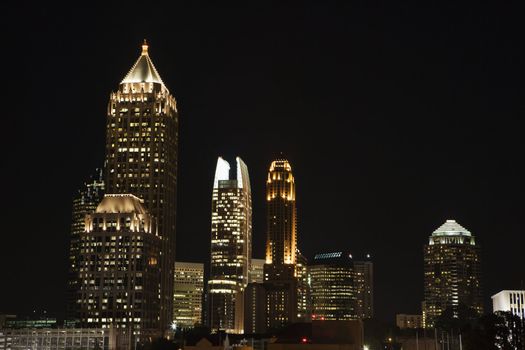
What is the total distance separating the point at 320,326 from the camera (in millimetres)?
190500

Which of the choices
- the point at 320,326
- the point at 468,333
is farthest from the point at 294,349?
the point at 468,333

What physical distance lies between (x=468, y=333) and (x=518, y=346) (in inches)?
374

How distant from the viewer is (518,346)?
534ft

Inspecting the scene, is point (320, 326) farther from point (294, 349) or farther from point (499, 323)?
point (499, 323)

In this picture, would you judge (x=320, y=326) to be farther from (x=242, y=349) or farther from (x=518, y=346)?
(x=518, y=346)

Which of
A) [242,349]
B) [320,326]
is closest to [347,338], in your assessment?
[320,326]

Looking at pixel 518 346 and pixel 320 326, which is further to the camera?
pixel 320 326

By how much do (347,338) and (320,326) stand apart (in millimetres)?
6693

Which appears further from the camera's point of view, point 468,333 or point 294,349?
point 294,349

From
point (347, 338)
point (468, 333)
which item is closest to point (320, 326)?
point (347, 338)

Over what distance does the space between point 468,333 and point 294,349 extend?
33793mm

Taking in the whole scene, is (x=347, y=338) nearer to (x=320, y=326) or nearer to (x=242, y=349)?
(x=320, y=326)

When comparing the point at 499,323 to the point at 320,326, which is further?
the point at 320,326

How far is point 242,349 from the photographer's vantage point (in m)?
187
